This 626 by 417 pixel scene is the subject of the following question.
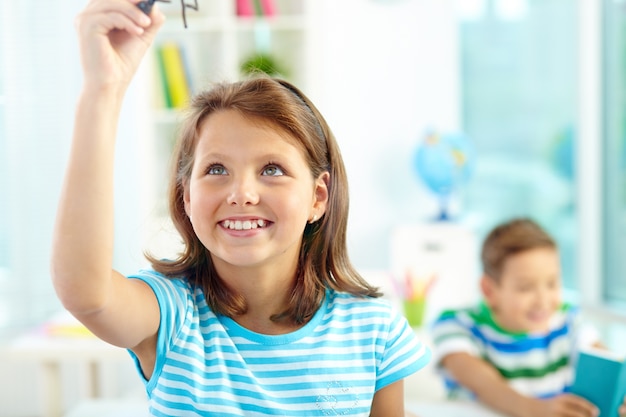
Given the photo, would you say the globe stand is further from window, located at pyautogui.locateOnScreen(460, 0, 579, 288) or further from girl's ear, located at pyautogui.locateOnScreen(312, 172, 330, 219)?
girl's ear, located at pyautogui.locateOnScreen(312, 172, 330, 219)

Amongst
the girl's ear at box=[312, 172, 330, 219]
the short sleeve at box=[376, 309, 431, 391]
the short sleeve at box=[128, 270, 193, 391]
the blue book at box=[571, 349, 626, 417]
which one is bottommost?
the blue book at box=[571, 349, 626, 417]

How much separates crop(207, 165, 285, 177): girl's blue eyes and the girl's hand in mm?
196

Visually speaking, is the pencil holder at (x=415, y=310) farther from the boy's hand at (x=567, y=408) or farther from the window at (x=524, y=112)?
the window at (x=524, y=112)

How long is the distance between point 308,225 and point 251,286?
5.8 inches

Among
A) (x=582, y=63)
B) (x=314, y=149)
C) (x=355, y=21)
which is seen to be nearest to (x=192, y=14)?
(x=355, y=21)

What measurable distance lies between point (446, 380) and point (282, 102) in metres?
1.07

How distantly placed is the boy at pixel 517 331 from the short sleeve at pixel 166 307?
3.02ft

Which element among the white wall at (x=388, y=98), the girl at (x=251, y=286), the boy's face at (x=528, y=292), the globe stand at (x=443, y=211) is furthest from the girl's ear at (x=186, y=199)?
the white wall at (x=388, y=98)

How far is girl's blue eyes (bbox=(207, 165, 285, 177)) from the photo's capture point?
0.96 metres

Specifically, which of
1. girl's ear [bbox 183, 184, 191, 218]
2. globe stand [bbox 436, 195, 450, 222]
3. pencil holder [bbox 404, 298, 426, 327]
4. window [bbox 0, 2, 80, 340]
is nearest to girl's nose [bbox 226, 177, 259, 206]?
girl's ear [bbox 183, 184, 191, 218]

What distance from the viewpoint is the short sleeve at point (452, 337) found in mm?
1826

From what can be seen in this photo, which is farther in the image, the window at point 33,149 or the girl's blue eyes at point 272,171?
the window at point 33,149

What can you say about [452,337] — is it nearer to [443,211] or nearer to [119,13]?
[119,13]

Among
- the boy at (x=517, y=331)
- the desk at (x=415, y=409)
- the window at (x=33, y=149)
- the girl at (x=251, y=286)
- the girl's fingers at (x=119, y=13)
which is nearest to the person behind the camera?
the girl's fingers at (x=119, y=13)
